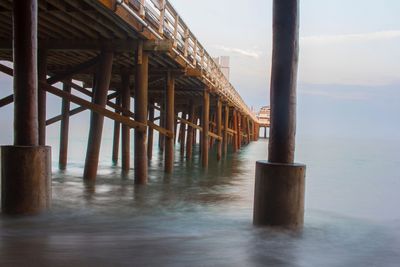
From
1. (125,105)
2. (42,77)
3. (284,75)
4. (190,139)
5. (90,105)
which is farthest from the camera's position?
(190,139)

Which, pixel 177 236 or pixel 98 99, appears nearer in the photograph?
pixel 177 236

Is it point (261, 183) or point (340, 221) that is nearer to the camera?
point (261, 183)

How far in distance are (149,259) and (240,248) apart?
1.00 meters

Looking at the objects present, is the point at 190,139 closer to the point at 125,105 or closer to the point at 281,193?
the point at 125,105

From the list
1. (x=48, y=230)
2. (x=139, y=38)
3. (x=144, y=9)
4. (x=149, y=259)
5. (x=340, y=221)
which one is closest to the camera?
(x=149, y=259)

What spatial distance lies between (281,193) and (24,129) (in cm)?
302

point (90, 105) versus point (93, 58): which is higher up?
point (93, 58)

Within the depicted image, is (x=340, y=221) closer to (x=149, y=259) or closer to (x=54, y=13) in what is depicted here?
(x=149, y=259)

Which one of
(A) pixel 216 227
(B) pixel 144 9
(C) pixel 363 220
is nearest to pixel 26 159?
(A) pixel 216 227

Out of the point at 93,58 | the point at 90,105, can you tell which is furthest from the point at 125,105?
the point at 90,105

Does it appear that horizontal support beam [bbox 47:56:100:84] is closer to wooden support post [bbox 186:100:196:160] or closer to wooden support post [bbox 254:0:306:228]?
wooden support post [bbox 254:0:306:228]

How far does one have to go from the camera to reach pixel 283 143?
4.80m

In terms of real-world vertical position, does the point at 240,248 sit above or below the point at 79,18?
below

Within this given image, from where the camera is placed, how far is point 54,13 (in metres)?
6.78
